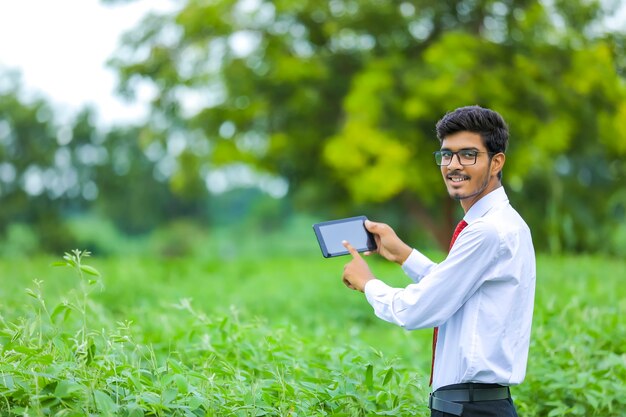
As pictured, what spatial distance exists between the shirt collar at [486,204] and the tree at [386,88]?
40.6 feet

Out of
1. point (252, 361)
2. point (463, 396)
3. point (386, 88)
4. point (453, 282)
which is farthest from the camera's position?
point (386, 88)

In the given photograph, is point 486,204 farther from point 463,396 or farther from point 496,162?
point 463,396

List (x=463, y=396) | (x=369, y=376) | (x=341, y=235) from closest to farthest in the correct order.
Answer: (x=463, y=396) < (x=341, y=235) < (x=369, y=376)

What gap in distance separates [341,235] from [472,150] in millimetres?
616

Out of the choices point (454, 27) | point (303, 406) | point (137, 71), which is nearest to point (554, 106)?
point (454, 27)

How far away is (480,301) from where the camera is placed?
2.79 meters

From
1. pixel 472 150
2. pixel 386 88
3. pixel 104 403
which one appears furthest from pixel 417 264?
pixel 386 88

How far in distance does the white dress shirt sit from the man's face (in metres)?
0.09

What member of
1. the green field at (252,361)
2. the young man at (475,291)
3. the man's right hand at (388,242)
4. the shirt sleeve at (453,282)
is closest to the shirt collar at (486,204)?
the young man at (475,291)

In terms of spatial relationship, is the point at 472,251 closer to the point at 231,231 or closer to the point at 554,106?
the point at 554,106

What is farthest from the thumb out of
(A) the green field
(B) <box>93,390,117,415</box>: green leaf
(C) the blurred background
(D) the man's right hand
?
(C) the blurred background

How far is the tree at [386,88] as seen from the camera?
15.9m

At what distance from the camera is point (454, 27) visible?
1792cm

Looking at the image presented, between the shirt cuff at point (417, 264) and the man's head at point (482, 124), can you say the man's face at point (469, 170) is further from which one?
the shirt cuff at point (417, 264)
